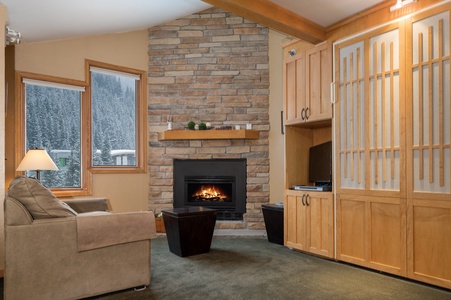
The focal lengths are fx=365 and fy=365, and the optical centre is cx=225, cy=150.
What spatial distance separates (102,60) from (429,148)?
14.0 feet

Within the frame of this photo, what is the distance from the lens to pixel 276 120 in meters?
5.37

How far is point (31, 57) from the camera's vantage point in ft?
14.8

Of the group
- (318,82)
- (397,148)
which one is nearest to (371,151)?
(397,148)

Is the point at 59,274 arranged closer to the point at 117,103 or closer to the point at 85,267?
the point at 85,267

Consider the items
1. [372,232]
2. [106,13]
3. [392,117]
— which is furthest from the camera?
[106,13]

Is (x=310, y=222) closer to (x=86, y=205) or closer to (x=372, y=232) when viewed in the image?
(x=372, y=232)

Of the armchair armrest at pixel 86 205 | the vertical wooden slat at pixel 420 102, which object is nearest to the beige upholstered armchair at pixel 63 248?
the armchair armrest at pixel 86 205

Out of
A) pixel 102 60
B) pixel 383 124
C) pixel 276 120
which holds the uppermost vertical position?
pixel 102 60

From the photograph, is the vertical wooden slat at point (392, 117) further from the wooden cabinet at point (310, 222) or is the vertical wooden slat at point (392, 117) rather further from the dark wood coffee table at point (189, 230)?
the dark wood coffee table at point (189, 230)

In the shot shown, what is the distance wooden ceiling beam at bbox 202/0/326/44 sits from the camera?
10.2ft

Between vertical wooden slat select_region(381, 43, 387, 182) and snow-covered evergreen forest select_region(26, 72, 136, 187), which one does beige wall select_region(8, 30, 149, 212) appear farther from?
vertical wooden slat select_region(381, 43, 387, 182)

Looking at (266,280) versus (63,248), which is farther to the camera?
(266,280)

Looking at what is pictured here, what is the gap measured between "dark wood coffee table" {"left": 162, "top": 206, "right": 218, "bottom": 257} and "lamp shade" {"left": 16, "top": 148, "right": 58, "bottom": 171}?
55.7 inches

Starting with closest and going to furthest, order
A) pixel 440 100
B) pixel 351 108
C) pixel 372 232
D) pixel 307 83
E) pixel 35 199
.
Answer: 1. pixel 35 199
2. pixel 440 100
3. pixel 372 232
4. pixel 351 108
5. pixel 307 83
